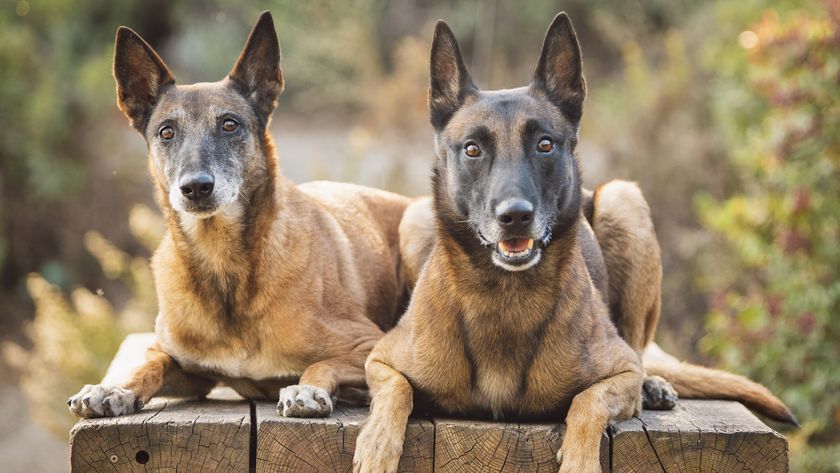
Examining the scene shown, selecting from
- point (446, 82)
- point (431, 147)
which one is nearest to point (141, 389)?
point (446, 82)

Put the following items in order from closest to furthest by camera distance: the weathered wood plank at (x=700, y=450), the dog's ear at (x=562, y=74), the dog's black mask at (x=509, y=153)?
the dog's black mask at (x=509, y=153)
the weathered wood plank at (x=700, y=450)
the dog's ear at (x=562, y=74)

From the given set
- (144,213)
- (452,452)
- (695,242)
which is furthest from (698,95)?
(452,452)

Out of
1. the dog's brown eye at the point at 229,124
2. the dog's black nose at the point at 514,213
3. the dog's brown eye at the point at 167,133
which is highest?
the dog's brown eye at the point at 229,124

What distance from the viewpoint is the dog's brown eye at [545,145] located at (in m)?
3.92

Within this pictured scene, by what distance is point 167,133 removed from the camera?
14.4ft

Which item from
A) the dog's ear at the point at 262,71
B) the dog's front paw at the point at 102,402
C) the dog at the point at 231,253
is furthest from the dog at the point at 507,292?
the dog's front paw at the point at 102,402

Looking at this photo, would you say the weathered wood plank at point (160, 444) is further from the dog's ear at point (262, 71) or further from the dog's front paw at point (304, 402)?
the dog's ear at point (262, 71)

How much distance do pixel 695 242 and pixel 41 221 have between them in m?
7.01

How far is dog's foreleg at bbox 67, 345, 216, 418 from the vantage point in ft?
13.0

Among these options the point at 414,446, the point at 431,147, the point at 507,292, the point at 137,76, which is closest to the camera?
the point at 414,446

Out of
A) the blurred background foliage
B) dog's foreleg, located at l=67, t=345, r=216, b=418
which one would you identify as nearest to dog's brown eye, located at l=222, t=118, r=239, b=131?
dog's foreleg, located at l=67, t=345, r=216, b=418

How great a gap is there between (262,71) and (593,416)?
7.22ft

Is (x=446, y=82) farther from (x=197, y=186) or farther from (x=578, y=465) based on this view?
(x=578, y=465)

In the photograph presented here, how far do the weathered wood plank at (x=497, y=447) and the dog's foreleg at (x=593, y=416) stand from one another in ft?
0.28
